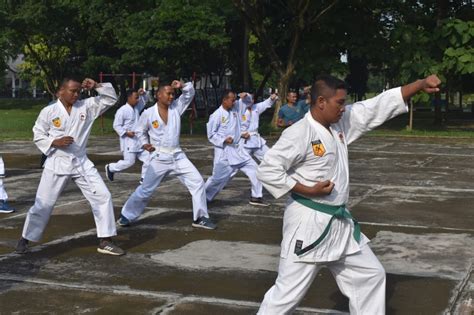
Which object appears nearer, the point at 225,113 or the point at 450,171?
the point at 225,113

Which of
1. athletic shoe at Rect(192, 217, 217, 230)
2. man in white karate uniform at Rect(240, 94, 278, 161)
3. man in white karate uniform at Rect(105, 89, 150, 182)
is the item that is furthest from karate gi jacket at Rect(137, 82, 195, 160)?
man in white karate uniform at Rect(105, 89, 150, 182)

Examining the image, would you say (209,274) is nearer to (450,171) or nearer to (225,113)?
(225,113)

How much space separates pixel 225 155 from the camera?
1070 cm

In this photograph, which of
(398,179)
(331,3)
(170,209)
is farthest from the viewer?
(331,3)

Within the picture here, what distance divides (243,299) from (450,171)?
10.0 metres

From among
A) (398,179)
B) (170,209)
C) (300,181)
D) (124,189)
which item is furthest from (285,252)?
(398,179)

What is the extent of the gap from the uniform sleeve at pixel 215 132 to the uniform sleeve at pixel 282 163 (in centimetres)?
597

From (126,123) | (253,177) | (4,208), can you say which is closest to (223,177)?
(253,177)

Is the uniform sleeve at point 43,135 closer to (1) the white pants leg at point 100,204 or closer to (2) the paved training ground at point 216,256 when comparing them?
(1) the white pants leg at point 100,204

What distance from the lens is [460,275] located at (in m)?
6.80

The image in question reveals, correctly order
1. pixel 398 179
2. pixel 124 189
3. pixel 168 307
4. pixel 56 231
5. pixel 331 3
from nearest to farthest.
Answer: pixel 168 307 < pixel 56 231 < pixel 124 189 < pixel 398 179 < pixel 331 3

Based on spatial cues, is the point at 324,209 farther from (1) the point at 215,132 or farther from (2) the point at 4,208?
(2) the point at 4,208

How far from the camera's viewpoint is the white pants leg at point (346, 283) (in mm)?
4590

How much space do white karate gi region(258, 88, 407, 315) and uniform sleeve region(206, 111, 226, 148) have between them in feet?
19.2
